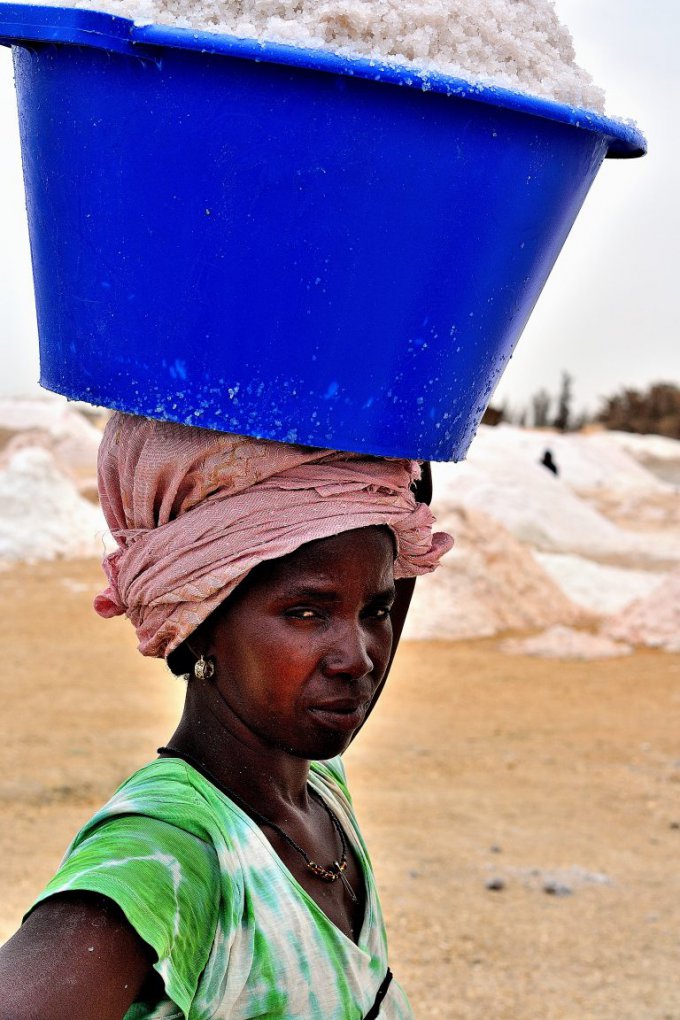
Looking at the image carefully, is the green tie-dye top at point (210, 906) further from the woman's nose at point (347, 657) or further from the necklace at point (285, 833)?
the woman's nose at point (347, 657)

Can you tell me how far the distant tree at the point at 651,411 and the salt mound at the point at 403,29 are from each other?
34.8 meters

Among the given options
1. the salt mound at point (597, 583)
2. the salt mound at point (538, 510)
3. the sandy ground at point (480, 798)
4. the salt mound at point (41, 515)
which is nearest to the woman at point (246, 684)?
the sandy ground at point (480, 798)

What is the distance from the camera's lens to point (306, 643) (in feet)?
5.32

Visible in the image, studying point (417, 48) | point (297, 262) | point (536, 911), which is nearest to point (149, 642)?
point (297, 262)

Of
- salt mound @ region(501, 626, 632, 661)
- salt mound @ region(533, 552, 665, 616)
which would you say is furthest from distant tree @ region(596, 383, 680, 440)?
salt mound @ region(501, 626, 632, 661)

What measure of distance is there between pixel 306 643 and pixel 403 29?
2.45 feet

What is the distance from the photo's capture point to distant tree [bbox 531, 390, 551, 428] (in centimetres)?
4341

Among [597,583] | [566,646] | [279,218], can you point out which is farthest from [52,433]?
[279,218]

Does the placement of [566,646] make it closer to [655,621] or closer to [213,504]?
[655,621]

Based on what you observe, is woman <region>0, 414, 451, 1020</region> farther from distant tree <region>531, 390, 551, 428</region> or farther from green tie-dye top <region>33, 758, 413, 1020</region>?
distant tree <region>531, 390, 551, 428</region>

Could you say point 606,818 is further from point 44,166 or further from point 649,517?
point 649,517

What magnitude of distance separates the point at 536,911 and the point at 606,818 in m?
1.39

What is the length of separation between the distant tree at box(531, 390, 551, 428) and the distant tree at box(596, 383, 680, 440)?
496 centimetres

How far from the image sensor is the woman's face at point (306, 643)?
1626mm
